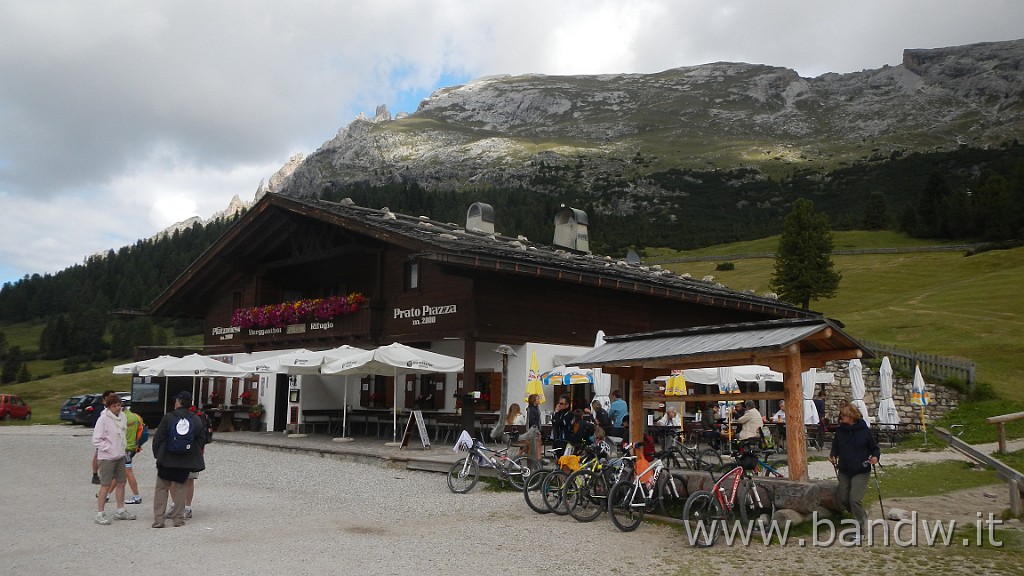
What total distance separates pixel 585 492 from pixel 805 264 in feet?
169

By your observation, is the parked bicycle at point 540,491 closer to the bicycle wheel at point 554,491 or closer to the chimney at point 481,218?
the bicycle wheel at point 554,491

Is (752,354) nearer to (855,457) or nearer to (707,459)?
(855,457)

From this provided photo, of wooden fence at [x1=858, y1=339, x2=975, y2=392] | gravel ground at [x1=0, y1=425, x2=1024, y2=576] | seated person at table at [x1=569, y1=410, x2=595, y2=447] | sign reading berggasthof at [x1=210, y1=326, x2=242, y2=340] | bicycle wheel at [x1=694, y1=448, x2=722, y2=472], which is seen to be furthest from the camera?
sign reading berggasthof at [x1=210, y1=326, x2=242, y2=340]

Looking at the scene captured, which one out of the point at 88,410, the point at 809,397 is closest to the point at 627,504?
the point at 809,397

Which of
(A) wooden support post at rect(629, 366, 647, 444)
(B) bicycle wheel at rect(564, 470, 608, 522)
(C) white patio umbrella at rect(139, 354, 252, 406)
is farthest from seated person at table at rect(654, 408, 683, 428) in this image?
(C) white patio umbrella at rect(139, 354, 252, 406)

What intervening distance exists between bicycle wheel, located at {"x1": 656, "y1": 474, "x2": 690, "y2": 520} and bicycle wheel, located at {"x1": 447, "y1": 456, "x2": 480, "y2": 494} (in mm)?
3339

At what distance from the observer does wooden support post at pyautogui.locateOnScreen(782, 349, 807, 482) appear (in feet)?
30.8

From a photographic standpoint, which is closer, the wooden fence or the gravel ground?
the gravel ground

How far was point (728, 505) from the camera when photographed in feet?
29.8

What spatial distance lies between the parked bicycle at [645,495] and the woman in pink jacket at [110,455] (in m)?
6.02

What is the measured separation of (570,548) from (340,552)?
236cm

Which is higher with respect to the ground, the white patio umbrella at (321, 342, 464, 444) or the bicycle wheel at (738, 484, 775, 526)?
the white patio umbrella at (321, 342, 464, 444)

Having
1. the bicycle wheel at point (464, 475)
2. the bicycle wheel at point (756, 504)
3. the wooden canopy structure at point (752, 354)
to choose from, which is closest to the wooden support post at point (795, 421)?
the wooden canopy structure at point (752, 354)

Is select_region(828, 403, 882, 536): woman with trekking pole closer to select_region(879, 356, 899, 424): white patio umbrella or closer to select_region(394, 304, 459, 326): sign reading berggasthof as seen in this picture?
select_region(394, 304, 459, 326): sign reading berggasthof
